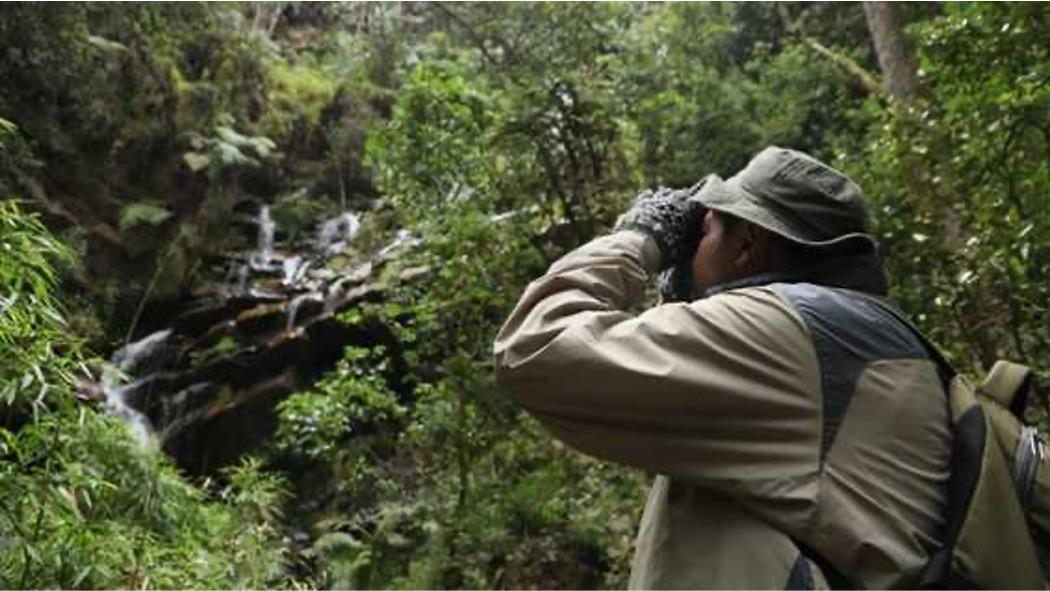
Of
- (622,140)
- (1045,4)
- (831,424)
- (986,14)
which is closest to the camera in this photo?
(831,424)

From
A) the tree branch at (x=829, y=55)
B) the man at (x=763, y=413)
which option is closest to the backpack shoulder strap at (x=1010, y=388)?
the man at (x=763, y=413)

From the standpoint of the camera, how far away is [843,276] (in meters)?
1.50

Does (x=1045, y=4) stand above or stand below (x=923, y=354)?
above

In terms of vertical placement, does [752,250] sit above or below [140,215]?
above

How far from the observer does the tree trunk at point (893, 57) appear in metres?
7.17

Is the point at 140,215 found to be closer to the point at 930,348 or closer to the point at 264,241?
the point at 264,241

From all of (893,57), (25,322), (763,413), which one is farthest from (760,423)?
(893,57)

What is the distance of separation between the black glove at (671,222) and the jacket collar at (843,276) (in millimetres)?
143

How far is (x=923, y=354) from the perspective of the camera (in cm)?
139

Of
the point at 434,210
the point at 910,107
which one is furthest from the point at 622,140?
the point at 910,107

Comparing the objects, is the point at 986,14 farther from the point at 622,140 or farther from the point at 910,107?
the point at 622,140

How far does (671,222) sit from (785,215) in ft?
0.65

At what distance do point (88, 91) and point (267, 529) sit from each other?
693 centimetres

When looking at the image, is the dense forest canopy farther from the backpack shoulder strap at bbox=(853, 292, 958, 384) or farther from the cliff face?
the backpack shoulder strap at bbox=(853, 292, 958, 384)
